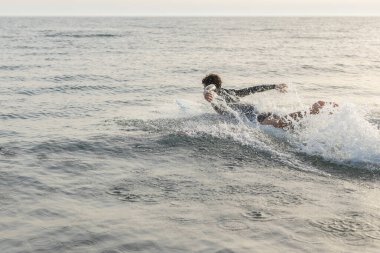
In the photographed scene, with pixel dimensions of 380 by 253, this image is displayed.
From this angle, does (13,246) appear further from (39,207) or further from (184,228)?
(184,228)

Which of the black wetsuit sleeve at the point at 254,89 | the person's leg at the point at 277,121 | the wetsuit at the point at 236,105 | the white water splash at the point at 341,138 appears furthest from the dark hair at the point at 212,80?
the white water splash at the point at 341,138

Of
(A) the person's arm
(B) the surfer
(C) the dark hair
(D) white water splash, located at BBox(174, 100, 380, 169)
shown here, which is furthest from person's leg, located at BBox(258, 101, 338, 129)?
(C) the dark hair

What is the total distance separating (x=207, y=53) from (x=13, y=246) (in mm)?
35921

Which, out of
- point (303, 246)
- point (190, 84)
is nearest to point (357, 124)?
point (303, 246)

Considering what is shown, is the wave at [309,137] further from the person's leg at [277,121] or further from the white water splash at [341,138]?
the person's leg at [277,121]

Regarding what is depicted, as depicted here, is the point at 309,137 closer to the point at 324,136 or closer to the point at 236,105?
the point at 324,136

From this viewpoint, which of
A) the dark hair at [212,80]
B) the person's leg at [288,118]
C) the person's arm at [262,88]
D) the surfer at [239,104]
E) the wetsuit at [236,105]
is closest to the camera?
the person's leg at [288,118]

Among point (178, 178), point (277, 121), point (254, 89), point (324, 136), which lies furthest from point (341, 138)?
point (178, 178)

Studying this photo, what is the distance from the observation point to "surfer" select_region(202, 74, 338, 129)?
11.3 metres

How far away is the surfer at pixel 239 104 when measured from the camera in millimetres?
11305

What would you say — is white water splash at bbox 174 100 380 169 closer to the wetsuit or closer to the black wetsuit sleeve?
the wetsuit

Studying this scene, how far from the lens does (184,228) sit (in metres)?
6.33

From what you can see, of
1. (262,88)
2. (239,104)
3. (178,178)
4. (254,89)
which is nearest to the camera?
(178,178)

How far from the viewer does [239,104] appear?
12.2 metres
